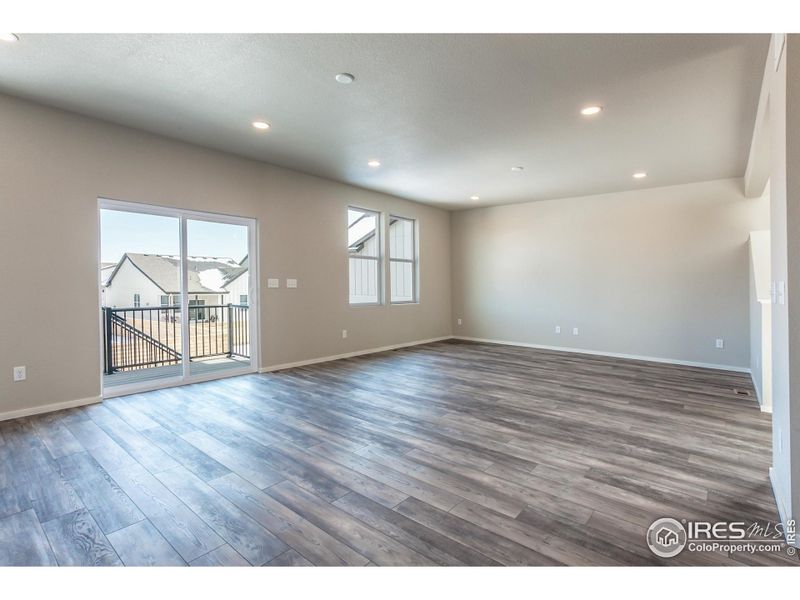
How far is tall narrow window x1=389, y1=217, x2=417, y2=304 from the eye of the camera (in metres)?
7.18

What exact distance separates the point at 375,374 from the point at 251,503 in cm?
291

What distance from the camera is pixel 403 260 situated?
7273mm

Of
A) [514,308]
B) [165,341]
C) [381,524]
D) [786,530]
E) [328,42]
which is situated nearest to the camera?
[786,530]

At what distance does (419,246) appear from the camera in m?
7.38

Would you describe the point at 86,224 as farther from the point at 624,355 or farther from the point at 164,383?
the point at 624,355

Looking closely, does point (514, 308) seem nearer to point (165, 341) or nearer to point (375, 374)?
point (375, 374)

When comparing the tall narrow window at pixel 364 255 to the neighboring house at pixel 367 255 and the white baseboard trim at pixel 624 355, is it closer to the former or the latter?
the neighboring house at pixel 367 255

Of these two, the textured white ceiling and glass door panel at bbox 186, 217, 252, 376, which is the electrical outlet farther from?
the textured white ceiling

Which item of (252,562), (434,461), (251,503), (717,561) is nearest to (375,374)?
(434,461)

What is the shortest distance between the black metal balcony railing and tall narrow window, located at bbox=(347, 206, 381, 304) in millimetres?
1774

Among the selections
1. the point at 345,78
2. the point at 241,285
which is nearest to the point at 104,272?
the point at 241,285

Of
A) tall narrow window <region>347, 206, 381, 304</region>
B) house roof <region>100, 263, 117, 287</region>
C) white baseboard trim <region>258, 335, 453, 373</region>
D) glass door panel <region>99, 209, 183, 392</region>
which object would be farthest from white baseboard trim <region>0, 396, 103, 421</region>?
tall narrow window <region>347, 206, 381, 304</region>

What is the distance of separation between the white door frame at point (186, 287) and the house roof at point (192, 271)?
0.09 meters

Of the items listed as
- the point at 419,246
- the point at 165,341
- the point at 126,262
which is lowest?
the point at 165,341
